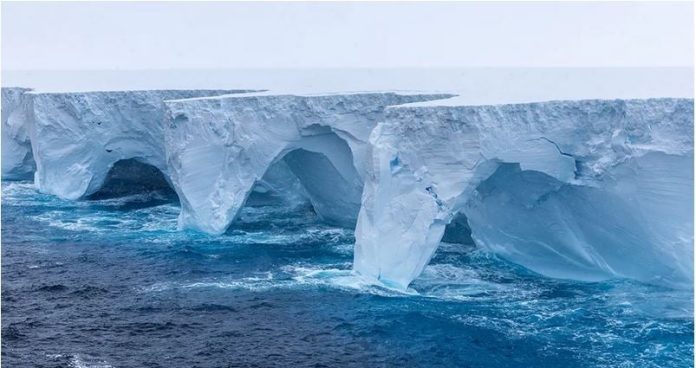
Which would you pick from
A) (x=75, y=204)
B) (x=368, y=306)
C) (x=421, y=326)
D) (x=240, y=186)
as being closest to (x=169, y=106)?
(x=240, y=186)

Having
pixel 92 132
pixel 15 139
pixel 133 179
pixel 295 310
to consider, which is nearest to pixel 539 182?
pixel 295 310

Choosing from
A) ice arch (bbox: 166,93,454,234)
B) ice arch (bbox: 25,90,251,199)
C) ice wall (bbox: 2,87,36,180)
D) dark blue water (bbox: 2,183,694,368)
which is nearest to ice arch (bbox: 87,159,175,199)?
ice arch (bbox: 25,90,251,199)

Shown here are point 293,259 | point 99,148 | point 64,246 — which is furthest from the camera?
point 99,148

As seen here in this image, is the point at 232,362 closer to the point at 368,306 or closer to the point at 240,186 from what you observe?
the point at 368,306

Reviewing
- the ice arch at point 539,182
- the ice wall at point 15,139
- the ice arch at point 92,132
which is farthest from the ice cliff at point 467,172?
the ice wall at point 15,139

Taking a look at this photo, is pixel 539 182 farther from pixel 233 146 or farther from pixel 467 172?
pixel 233 146

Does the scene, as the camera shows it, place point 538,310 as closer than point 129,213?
Yes
